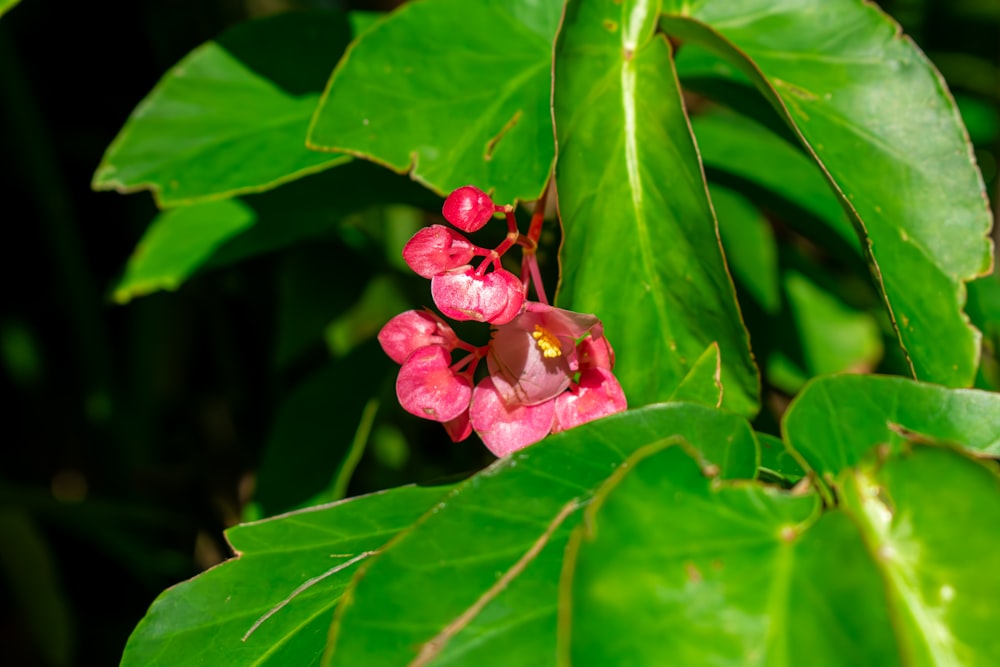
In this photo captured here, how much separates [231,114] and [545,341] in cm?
46

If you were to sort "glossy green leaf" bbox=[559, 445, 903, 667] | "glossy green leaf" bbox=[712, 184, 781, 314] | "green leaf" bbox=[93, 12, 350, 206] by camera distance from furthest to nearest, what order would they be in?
1. "glossy green leaf" bbox=[712, 184, 781, 314]
2. "green leaf" bbox=[93, 12, 350, 206]
3. "glossy green leaf" bbox=[559, 445, 903, 667]

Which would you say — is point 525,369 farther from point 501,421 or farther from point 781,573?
point 781,573

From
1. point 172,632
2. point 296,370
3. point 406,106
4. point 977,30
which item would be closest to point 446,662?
point 172,632

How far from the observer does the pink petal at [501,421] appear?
1.89 ft

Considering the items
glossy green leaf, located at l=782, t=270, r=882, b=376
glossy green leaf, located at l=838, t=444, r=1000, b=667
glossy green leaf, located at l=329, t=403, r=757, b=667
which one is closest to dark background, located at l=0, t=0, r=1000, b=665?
glossy green leaf, located at l=782, t=270, r=882, b=376

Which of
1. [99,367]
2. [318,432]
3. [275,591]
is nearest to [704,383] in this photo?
[275,591]

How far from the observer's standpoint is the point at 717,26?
76 cm

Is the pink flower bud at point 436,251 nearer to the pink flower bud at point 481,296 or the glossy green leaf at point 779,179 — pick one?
the pink flower bud at point 481,296

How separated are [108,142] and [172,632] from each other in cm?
112

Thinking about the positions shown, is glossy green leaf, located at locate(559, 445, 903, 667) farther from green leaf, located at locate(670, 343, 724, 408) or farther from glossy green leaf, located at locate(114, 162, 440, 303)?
glossy green leaf, located at locate(114, 162, 440, 303)

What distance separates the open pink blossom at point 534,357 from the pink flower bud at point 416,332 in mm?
39

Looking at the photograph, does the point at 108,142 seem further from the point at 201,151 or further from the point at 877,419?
the point at 877,419

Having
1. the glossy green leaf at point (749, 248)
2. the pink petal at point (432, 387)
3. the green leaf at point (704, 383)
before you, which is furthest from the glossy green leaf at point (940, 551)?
the glossy green leaf at point (749, 248)

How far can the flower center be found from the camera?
563mm
